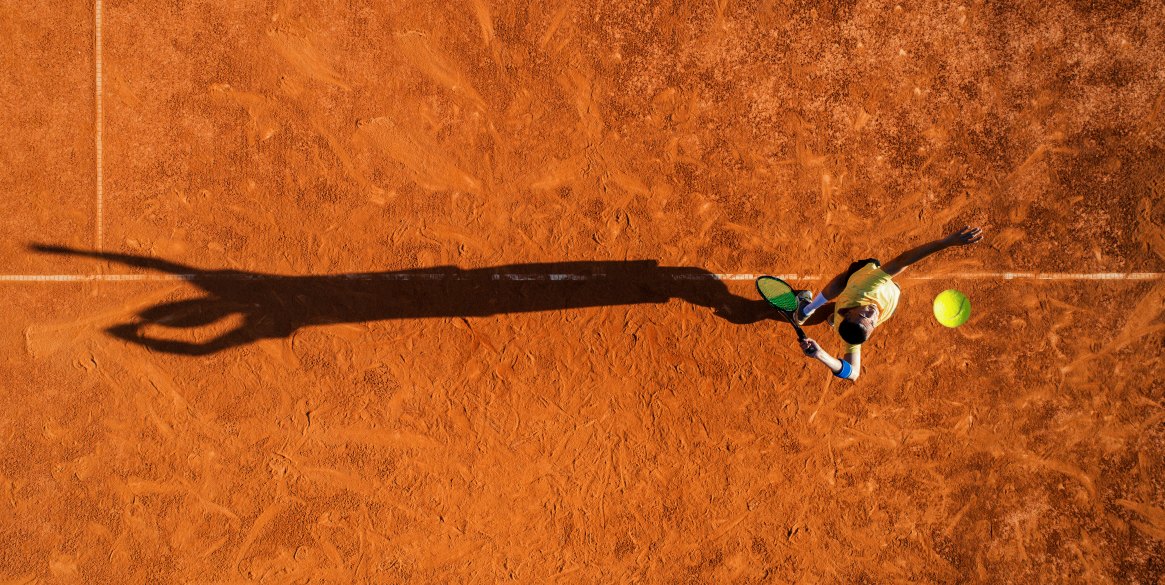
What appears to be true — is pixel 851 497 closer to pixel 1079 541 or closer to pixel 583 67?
pixel 1079 541

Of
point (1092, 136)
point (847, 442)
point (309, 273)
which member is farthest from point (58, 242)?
point (1092, 136)

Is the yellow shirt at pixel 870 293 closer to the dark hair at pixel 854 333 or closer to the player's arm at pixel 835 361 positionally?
the player's arm at pixel 835 361

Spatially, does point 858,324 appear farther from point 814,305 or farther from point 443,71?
point 443,71

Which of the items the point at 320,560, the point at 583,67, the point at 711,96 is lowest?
the point at 320,560

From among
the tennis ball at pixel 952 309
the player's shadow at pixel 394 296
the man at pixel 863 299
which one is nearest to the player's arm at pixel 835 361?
the man at pixel 863 299

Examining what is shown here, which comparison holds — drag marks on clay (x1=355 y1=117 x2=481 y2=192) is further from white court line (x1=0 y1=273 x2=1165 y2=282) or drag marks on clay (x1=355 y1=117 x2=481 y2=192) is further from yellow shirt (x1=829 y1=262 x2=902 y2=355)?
yellow shirt (x1=829 y1=262 x2=902 y2=355)

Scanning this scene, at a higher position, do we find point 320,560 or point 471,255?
point 471,255

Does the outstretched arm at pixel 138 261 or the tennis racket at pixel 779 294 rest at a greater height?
the outstretched arm at pixel 138 261
